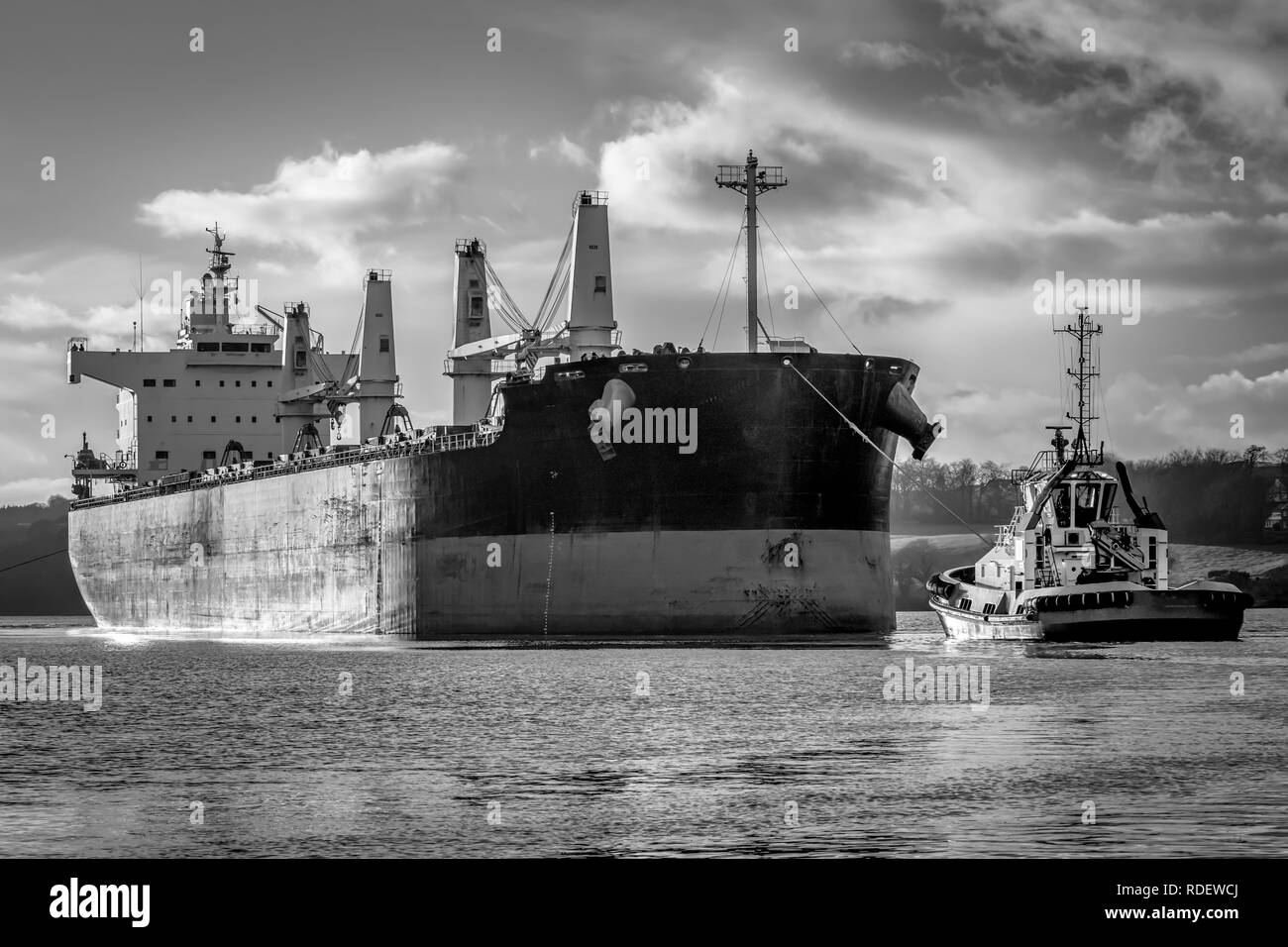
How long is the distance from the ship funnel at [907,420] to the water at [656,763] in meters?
8.49

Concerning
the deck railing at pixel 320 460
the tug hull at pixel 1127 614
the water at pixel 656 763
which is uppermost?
the deck railing at pixel 320 460

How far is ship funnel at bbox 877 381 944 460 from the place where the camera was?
41.2 m

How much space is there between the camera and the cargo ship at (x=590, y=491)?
39.4 m

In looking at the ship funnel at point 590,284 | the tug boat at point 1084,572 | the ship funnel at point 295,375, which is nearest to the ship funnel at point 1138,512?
the tug boat at point 1084,572

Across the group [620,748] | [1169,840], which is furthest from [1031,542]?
[1169,840]

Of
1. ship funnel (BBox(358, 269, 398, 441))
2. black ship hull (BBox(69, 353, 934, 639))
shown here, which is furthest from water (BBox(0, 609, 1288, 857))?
ship funnel (BBox(358, 269, 398, 441))

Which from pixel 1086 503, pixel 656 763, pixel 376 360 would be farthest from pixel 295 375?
pixel 656 763

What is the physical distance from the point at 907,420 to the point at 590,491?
334 inches

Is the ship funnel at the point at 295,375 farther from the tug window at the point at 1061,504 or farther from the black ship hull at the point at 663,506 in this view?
the tug window at the point at 1061,504

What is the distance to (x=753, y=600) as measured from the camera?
129 ft

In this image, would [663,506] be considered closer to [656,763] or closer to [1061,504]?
[1061,504]

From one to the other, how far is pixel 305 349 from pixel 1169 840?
51.6 metres

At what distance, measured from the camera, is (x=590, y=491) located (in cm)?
4028
